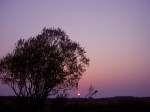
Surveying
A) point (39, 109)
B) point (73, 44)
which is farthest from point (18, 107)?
point (73, 44)

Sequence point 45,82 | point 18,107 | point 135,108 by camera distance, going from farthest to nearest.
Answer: point 135,108 < point 18,107 < point 45,82

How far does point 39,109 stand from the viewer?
189ft

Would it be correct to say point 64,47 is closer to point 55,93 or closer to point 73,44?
point 73,44

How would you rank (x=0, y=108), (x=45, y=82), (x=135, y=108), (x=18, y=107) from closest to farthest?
(x=45, y=82), (x=18, y=107), (x=135, y=108), (x=0, y=108)

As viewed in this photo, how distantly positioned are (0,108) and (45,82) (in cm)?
1806

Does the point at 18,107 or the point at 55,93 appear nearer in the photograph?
the point at 55,93

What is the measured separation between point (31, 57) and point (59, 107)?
1308 cm

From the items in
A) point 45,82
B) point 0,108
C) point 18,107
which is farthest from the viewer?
point 0,108

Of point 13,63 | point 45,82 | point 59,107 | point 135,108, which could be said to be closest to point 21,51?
point 13,63

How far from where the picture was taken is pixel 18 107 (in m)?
61.1

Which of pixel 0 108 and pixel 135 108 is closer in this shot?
pixel 135 108

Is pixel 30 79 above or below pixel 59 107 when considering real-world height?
above

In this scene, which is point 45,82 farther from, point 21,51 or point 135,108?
point 135,108

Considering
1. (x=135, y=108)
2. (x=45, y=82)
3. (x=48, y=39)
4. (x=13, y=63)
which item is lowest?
(x=135, y=108)
